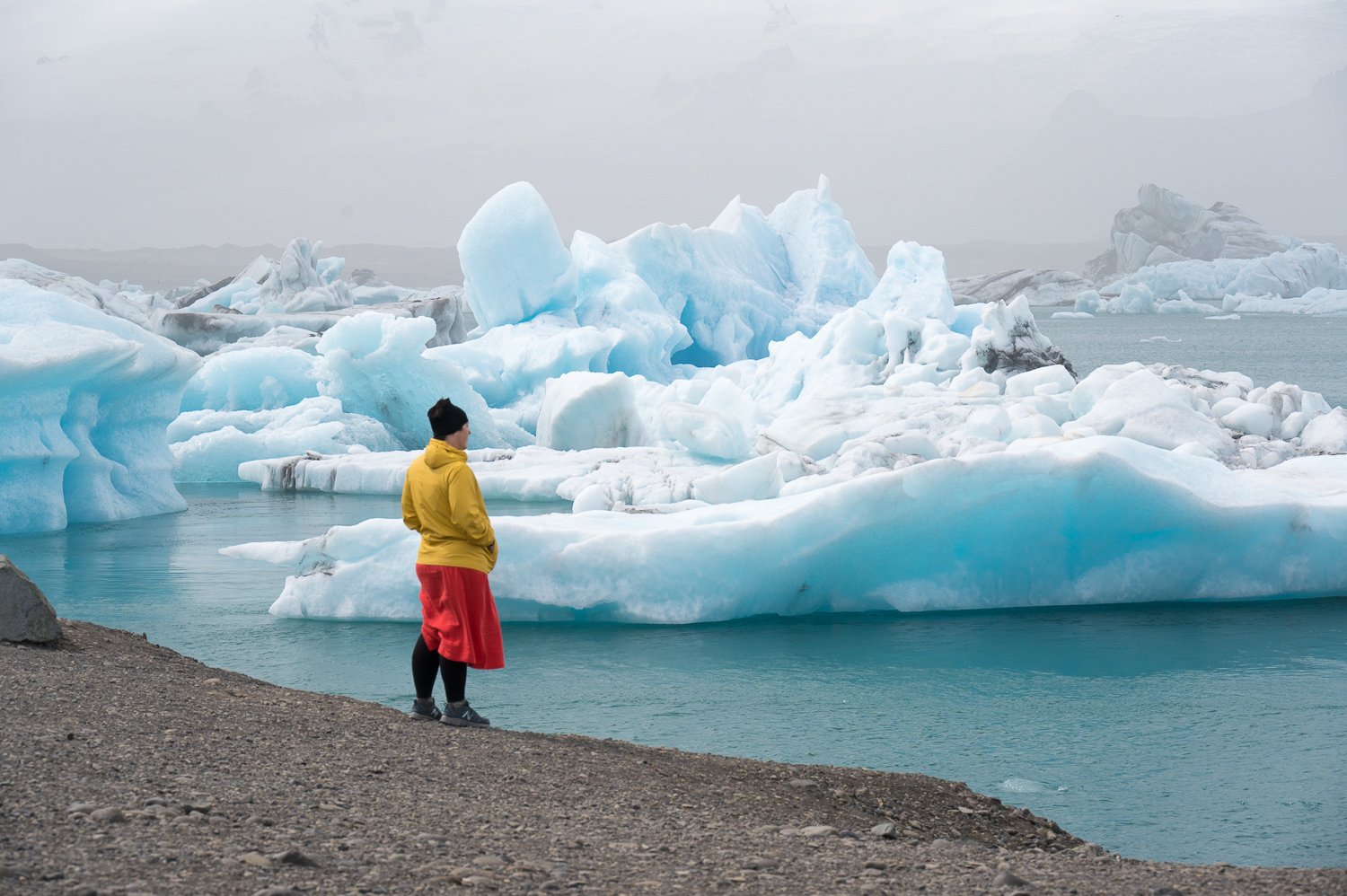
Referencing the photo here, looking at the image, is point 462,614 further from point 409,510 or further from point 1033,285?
point 1033,285

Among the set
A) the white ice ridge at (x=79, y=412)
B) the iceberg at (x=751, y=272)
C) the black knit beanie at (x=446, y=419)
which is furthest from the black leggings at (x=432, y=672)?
the iceberg at (x=751, y=272)

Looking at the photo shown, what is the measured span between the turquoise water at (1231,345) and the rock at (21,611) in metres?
21.0

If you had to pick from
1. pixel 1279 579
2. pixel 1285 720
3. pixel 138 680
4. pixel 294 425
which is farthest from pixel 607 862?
pixel 294 425

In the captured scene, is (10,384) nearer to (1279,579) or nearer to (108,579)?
(108,579)

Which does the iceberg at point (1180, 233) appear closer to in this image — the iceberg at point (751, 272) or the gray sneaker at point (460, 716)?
the iceberg at point (751, 272)

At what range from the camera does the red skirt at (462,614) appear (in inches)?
137

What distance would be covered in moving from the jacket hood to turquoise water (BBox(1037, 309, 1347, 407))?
20866 mm

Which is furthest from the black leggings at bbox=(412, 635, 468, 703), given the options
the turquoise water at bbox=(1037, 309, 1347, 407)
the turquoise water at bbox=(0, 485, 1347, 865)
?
the turquoise water at bbox=(1037, 309, 1347, 407)

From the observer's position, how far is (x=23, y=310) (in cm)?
1151

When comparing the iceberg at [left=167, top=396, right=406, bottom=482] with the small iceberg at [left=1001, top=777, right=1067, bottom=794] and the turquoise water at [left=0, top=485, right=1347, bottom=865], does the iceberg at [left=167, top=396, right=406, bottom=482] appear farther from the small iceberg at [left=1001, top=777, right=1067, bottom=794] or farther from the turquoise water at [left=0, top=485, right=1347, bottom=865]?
the small iceberg at [left=1001, top=777, right=1067, bottom=794]

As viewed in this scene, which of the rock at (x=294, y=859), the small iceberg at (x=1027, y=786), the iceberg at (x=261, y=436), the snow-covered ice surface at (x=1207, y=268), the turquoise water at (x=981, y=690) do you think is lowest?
the small iceberg at (x=1027, y=786)

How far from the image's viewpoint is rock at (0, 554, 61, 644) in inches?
165

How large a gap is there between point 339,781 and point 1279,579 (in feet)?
20.3

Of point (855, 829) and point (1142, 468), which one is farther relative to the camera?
point (1142, 468)
